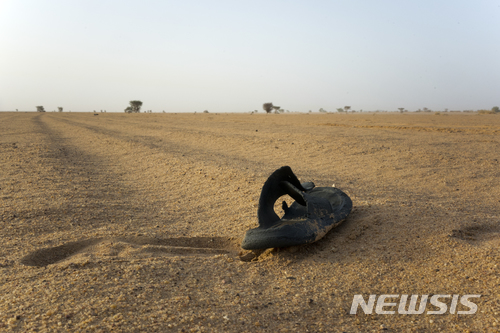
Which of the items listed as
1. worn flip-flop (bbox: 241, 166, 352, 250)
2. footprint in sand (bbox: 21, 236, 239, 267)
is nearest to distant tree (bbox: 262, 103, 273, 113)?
worn flip-flop (bbox: 241, 166, 352, 250)

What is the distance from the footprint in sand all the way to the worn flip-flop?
1.32 feet

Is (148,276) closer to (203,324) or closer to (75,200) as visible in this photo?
(203,324)

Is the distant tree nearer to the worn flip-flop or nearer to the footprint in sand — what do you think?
the worn flip-flop

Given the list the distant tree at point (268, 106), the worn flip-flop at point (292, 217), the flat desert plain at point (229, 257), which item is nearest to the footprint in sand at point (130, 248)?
the flat desert plain at point (229, 257)

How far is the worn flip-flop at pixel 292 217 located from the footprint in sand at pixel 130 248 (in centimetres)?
40

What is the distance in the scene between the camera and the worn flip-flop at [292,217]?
2.58 metres

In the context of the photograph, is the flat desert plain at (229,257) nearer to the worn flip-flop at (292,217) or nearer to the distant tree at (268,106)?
the worn flip-flop at (292,217)

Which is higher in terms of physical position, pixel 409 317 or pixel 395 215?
pixel 395 215

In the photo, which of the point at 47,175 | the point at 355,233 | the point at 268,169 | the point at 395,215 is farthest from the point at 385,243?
the point at 47,175

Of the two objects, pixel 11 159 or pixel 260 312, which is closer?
pixel 260 312

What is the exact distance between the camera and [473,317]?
1.83 m

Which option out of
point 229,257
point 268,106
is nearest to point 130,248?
point 229,257

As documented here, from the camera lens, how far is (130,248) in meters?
2.85

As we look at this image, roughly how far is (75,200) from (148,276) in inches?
97.6
